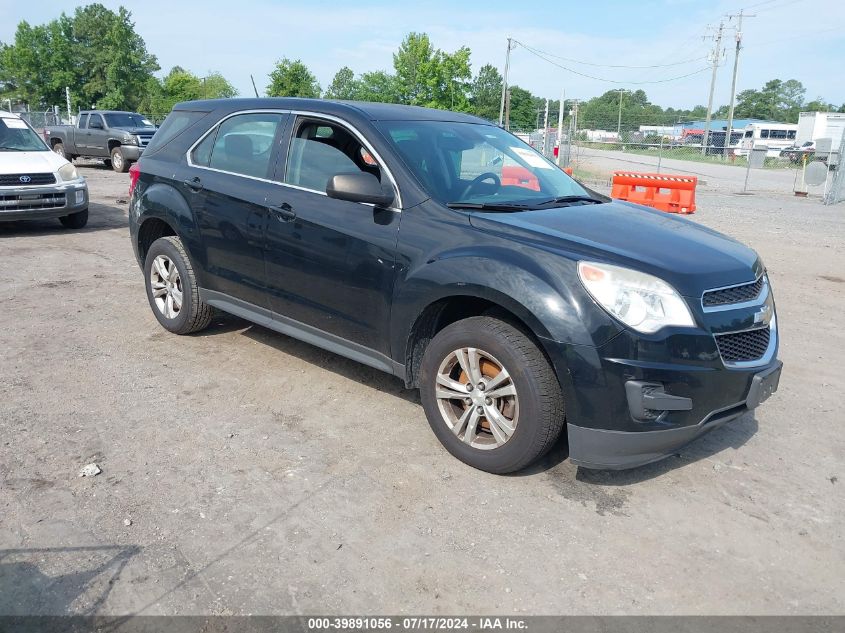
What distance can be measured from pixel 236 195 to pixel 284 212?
0.54 meters

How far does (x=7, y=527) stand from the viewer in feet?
10.1

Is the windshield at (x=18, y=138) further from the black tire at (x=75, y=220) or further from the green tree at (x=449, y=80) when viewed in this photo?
the green tree at (x=449, y=80)

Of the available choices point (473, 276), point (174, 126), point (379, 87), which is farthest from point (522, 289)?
point (379, 87)

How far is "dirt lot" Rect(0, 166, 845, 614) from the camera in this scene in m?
2.76

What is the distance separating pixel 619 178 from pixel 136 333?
12.1 meters

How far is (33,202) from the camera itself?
995cm

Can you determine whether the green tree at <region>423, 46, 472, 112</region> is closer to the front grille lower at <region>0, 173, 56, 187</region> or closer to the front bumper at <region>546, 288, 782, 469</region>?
the front grille lower at <region>0, 173, 56, 187</region>

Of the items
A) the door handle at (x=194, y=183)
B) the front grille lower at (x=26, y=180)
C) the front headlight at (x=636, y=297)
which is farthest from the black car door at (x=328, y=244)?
the front grille lower at (x=26, y=180)

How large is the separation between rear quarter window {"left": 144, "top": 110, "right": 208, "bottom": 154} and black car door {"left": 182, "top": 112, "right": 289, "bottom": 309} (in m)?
0.28

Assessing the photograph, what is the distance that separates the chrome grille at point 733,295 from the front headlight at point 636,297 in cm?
19

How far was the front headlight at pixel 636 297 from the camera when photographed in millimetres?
3182

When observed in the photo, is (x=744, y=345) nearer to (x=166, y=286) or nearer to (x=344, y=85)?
(x=166, y=286)

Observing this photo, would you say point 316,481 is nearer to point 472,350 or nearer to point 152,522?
point 152,522

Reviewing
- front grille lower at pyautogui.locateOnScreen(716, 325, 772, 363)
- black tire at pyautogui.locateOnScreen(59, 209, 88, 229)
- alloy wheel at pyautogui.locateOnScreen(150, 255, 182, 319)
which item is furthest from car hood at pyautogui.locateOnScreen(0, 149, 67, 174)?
front grille lower at pyautogui.locateOnScreen(716, 325, 772, 363)
